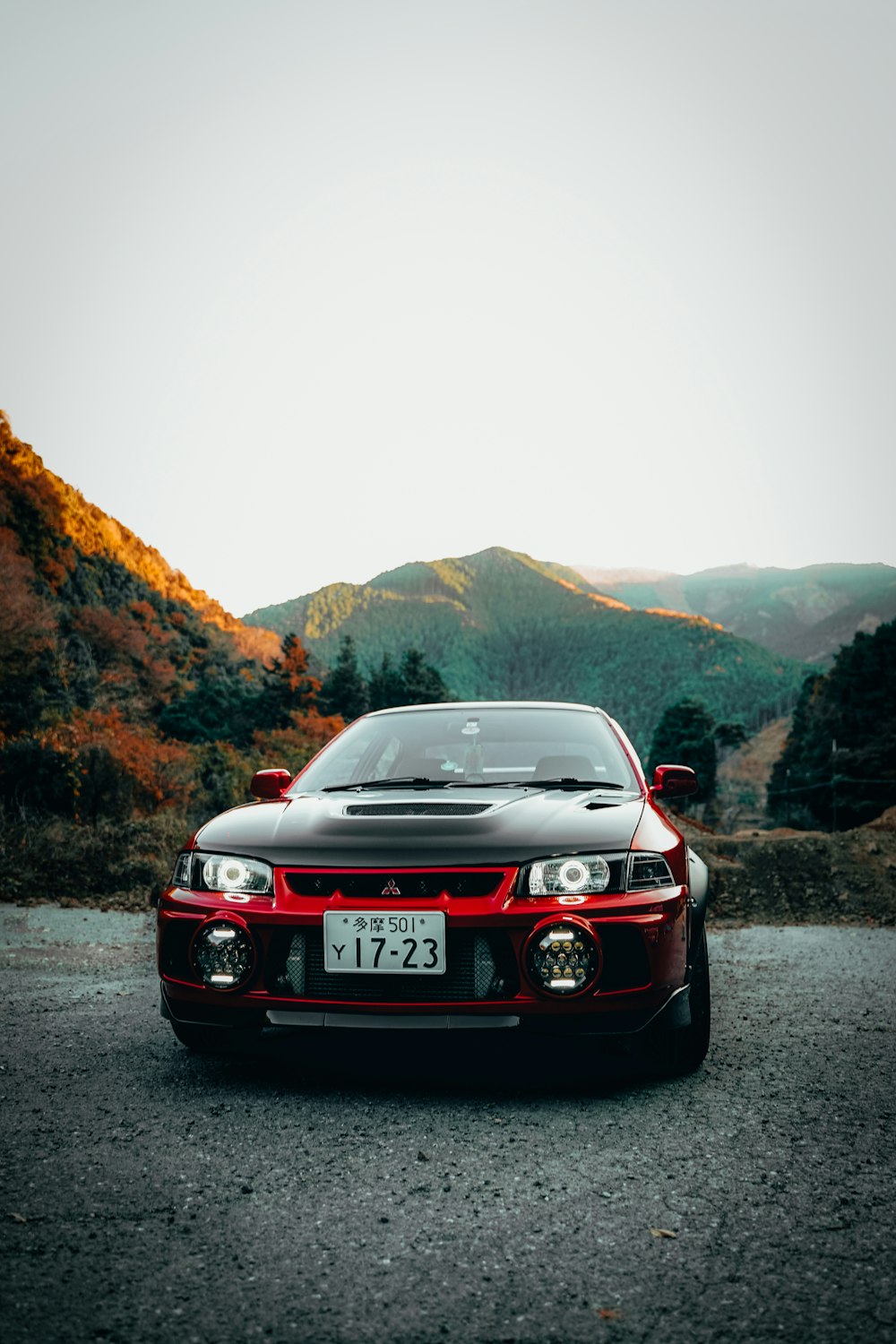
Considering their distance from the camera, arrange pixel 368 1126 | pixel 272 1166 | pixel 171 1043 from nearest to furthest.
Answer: pixel 272 1166, pixel 368 1126, pixel 171 1043

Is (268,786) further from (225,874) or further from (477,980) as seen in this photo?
(477,980)

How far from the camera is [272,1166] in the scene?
279cm

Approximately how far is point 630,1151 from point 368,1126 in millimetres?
784

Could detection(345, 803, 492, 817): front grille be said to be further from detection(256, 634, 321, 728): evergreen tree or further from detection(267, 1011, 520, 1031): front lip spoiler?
detection(256, 634, 321, 728): evergreen tree

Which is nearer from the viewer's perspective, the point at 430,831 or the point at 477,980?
the point at 477,980

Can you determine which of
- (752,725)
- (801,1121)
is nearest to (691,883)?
(801,1121)

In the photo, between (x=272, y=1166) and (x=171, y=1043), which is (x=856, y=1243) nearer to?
(x=272, y=1166)

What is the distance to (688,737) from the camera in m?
75.5

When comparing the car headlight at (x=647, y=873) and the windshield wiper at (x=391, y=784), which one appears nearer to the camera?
the car headlight at (x=647, y=873)

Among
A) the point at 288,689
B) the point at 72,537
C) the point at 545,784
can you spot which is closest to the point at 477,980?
the point at 545,784

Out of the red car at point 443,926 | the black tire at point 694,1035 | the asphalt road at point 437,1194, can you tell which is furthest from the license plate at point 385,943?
the black tire at point 694,1035

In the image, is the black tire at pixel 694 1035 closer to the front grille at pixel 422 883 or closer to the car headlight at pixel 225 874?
the front grille at pixel 422 883

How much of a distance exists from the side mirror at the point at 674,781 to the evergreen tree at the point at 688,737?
67.3 metres

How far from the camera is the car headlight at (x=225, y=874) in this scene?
3443 millimetres
